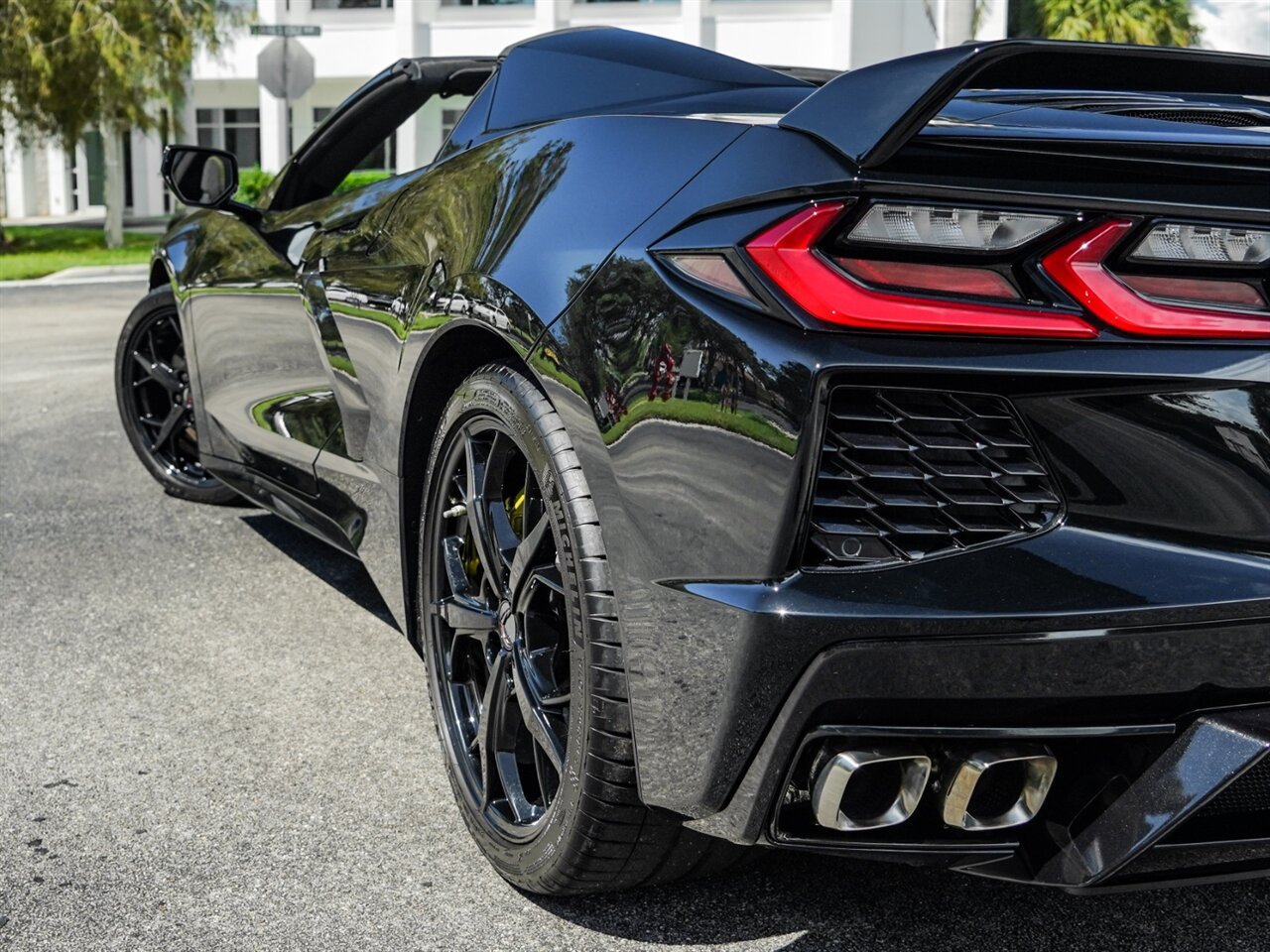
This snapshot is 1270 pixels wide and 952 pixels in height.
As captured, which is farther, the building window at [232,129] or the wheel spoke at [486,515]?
the building window at [232,129]

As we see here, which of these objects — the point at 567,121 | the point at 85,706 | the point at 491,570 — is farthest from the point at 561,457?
the point at 85,706

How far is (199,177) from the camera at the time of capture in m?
4.18

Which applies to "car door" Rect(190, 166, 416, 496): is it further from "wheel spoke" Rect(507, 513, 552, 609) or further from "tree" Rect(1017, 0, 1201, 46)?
"tree" Rect(1017, 0, 1201, 46)

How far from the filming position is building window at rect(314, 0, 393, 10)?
117 ft

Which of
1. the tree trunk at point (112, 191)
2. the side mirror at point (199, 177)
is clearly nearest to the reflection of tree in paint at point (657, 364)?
the side mirror at point (199, 177)

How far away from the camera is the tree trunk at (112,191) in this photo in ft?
82.2

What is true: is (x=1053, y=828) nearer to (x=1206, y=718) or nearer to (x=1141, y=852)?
(x=1141, y=852)

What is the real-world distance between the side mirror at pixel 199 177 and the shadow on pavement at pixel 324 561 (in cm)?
115

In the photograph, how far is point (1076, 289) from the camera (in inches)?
66.5

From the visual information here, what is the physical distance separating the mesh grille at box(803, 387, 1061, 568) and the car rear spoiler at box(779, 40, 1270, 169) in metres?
0.31

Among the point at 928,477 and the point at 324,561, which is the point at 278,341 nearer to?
the point at 324,561

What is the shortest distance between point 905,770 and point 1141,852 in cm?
29

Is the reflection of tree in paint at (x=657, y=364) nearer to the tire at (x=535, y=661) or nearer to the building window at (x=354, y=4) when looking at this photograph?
the tire at (x=535, y=661)

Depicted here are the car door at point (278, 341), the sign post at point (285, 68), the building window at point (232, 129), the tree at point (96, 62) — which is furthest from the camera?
the building window at point (232, 129)
